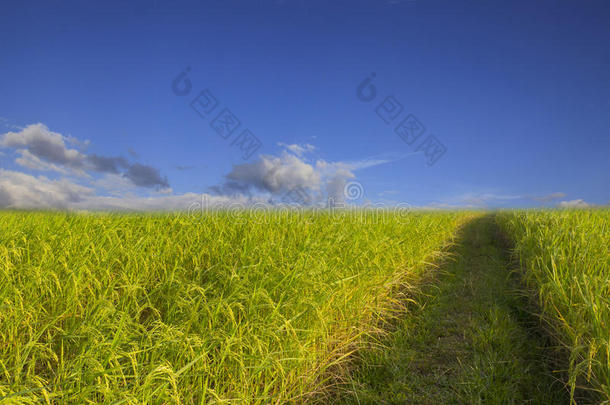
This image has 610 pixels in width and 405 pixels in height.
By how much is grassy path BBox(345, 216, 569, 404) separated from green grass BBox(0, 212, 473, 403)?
27cm

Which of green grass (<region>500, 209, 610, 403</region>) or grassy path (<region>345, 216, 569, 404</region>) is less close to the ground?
green grass (<region>500, 209, 610, 403</region>)

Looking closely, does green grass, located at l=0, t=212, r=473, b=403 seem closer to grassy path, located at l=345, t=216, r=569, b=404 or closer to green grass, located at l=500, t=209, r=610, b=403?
grassy path, located at l=345, t=216, r=569, b=404

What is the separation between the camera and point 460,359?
9.82ft

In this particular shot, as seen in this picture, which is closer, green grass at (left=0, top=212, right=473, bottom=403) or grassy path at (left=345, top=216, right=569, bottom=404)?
green grass at (left=0, top=212, right=473, bottom=403)

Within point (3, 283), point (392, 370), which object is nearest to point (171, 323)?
point (3, 283)

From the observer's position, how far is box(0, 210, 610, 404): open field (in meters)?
1.85

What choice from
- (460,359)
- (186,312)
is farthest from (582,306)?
(186,312)

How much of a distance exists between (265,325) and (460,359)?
6.26 ft

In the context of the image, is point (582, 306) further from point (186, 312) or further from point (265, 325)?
point (186, 312)

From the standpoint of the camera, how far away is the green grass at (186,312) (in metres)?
1.75

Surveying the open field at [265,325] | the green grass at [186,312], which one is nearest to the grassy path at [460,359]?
the open field at [265,325]

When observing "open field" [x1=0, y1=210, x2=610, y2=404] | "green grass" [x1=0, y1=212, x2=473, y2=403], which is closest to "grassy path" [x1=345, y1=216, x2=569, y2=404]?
"open field" [x1=0, y1=210, x2=610, y2=404]

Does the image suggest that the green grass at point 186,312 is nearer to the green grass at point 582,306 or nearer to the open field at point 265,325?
the open field at point 265,325

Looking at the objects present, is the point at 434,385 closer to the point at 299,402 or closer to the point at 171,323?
the point at 299,402
